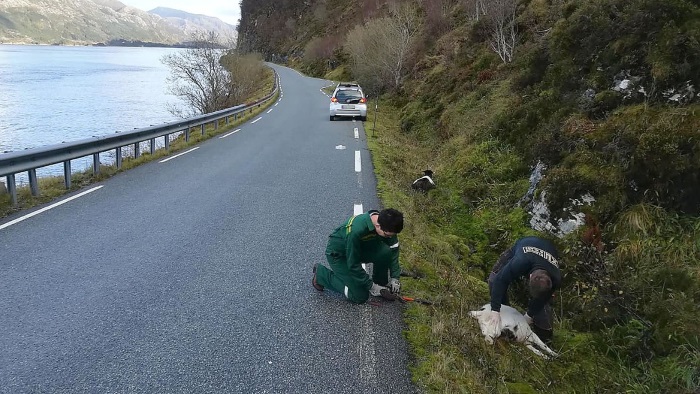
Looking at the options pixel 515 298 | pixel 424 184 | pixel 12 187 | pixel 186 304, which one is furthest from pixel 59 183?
pixel 515 298

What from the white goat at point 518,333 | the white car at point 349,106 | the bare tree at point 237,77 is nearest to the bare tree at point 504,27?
the white car at point 349,106

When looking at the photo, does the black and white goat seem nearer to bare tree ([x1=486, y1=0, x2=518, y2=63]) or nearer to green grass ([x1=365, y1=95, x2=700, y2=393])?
green grass ([x1=365, y1=95, x2=700, y2=393])

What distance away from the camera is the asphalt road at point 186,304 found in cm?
326

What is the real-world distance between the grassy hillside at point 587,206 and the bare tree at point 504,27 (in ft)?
13.8

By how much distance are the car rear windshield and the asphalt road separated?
13.3 metres

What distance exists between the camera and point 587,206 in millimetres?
6293

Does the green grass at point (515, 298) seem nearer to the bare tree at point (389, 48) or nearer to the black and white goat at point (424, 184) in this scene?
the black and white goat at point (424, 184)

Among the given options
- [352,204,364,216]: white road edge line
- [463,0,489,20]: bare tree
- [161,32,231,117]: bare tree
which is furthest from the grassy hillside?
[161,32,231,117]: bare tree

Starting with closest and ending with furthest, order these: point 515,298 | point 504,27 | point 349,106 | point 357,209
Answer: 1. point 515,298
2. point 357,209
3. point 504,27
4. point 349,106

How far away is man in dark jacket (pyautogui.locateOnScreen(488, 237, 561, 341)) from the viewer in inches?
161

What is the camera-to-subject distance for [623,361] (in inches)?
168

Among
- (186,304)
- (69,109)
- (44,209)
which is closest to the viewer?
(186,304)

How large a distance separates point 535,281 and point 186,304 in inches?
122

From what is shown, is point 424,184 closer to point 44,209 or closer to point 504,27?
point 44,209
